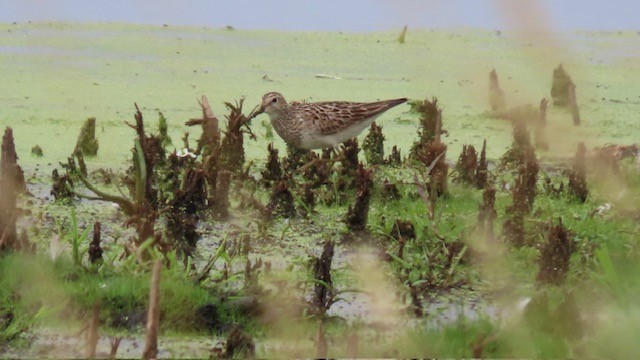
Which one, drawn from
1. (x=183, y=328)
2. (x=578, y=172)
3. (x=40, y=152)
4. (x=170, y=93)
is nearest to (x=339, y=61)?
(x=170, y=93)

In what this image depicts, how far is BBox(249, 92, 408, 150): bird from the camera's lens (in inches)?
296

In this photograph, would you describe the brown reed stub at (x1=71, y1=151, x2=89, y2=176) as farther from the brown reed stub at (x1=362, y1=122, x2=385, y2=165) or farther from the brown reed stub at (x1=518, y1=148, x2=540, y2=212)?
the brown reed stub at (x1=518, y1=148, x2=540, y2=212)

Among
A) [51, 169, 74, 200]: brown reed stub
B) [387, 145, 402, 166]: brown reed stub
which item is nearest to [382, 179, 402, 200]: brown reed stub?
[387, 145, 402, 166]: brown reed stub

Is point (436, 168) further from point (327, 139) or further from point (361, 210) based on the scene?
point (327, 139)

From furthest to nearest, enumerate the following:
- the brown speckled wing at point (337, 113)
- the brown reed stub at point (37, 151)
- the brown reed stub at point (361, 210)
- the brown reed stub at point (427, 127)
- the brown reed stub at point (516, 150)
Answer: the brown reed stub at point (37, 151) < the brown reed stub at point (516, 150) < the brown reed stub at point (427, 127) < the brown speckled wing at point (337, 113) < the brown reed stub at point (361, 210)

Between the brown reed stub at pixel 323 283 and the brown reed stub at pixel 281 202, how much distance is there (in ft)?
4.73

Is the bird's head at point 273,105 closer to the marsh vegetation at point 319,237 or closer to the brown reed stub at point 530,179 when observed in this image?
the marsh vegetation at point 319,237

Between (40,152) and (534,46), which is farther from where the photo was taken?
(40,152)

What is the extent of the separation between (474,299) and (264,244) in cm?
109

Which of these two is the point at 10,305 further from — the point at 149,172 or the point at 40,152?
the point at 40,152

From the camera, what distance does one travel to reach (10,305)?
4613mm

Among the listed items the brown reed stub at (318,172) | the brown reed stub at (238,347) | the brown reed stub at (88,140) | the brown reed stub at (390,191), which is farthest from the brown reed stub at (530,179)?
the brown reed stub at (88,140)

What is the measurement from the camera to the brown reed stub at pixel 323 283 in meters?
4.72

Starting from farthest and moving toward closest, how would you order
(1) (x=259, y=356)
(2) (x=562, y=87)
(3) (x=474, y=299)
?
(2) (x=562, y=87)
(3) (x=474, y=299)
(1) (x=259, y=356)
